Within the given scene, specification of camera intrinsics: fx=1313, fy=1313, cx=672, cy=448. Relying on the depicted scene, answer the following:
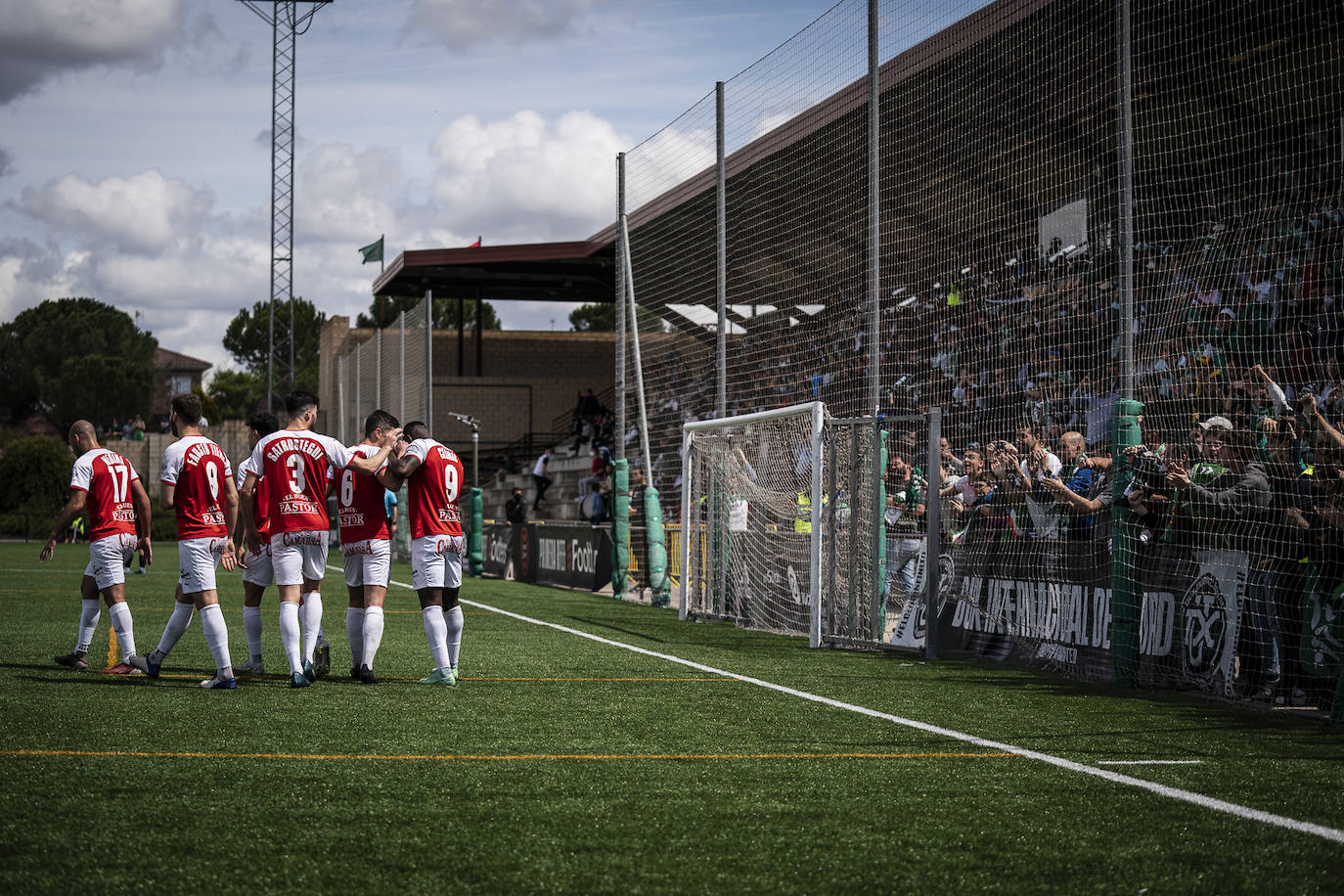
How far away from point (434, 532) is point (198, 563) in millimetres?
1590

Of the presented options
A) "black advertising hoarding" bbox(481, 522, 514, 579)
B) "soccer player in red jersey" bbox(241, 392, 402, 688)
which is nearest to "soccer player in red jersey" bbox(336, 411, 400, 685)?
Result: "soccer player in red jersey" bbox(241, 392, 402, 688)

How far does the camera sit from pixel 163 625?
532 inches

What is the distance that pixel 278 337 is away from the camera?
94.5 metres

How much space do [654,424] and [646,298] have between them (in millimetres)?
1910

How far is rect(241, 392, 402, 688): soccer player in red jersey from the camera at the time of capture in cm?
879

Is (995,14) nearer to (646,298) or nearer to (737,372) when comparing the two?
(737,372)

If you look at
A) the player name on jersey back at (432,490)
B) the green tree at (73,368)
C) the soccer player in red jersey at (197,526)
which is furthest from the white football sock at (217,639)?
the green tree at (73,368)

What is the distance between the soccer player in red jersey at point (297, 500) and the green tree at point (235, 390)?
292 feet

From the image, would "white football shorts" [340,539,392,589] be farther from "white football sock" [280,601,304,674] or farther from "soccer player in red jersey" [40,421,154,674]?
"soccer player in red jersey" [40,421,154,674]

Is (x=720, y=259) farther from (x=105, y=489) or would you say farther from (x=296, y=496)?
(x=105, y=489)

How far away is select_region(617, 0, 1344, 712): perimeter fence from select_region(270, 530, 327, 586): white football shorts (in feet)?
17.7

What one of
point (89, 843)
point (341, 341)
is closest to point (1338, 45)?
point (89, 843)

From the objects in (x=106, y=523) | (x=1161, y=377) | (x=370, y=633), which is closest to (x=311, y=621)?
(x=370, y=633)

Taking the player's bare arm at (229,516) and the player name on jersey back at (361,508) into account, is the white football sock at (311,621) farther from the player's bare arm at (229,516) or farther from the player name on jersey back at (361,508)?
the player's bare arm at (229,516)
